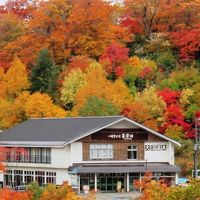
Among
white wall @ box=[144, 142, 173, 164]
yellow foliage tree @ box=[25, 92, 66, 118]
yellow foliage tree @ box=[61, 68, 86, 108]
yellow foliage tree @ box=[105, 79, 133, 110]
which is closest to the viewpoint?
white wall @ box=[144, 142, 173, 164]

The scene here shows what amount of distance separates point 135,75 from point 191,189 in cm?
5202

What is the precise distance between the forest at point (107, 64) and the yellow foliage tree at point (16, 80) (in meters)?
0.09

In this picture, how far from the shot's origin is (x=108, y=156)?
179ft

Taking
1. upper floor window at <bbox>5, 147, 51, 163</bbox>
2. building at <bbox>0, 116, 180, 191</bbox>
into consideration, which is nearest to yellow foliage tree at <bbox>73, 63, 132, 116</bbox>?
building at <bbox>0, 116, 180, 191</bbox>

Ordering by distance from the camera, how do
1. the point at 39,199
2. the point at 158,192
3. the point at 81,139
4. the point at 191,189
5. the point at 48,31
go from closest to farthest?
the point at 191,189, the point at 158,192, the point at 39,199, the point at 81,139, the point at 48,31

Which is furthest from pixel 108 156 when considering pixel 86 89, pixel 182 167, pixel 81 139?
pixel 86 89

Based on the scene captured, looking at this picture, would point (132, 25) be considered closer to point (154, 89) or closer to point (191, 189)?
point (154, 89)

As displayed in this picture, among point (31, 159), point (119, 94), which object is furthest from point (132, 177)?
point (119, 94)

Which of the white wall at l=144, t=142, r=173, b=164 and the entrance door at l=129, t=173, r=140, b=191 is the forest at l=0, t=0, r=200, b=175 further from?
the entrance door at l=129, t=173, r=140, b=191

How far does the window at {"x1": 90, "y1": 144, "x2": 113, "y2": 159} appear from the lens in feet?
177

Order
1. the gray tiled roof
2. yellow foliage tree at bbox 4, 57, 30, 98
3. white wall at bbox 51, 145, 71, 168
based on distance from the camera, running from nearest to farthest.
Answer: white wall at bbox 51, 145, 71, 168 < the gray tiled roof < yellow foliage tree at bbox 4, 57, 30, 98

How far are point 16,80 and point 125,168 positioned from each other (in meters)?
21.7

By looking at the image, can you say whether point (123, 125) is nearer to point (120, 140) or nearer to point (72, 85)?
point (120, 140)

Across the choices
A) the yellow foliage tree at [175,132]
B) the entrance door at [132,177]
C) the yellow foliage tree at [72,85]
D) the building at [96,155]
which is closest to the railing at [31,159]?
the building at [96,155]
